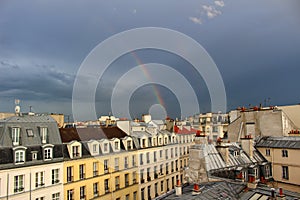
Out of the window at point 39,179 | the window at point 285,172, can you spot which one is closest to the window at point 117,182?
the window at point 39,179

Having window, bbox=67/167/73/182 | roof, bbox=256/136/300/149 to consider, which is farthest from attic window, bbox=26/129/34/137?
roof, bbox=256/136/300/149

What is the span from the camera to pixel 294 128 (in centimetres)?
2616

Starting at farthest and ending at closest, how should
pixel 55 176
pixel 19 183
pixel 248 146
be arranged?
pixel 55 176 → pixel 248 146 → pixel 19 183

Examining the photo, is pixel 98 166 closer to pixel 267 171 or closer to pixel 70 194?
pixel 70 194

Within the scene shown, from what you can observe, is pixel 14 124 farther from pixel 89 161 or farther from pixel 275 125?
pixel 275 125

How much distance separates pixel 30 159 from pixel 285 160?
21.7 meters

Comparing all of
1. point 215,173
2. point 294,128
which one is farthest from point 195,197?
point 294,128

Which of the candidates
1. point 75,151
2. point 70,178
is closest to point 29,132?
point 75,151

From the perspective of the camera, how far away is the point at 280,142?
20000 millimetres

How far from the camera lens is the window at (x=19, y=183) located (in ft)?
59.2

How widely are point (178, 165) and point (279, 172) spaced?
19.1 meters

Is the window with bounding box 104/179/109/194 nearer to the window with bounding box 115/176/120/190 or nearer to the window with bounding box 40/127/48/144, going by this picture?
the window with bounding box 115/176/120/190

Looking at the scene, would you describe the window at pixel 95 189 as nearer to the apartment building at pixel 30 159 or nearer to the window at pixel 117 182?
the window at pixel 117 182

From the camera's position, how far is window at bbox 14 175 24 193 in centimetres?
1804
